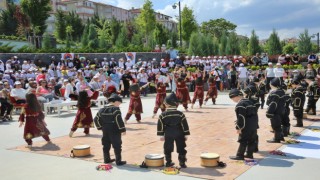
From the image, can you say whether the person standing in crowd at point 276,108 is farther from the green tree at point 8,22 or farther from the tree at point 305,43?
the green tree at point 8,22

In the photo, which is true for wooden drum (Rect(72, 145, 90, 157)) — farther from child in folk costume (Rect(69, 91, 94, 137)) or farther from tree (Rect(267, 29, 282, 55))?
tree (Rect(267, 29, 282, 55))

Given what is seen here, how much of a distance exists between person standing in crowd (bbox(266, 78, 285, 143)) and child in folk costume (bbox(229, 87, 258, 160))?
1422mm

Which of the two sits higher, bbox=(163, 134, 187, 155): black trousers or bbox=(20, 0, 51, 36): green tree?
bbox=(20, 0, 51, 36): green tree

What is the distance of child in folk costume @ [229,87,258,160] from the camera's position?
755cm

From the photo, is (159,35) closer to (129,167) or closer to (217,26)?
(217,26)

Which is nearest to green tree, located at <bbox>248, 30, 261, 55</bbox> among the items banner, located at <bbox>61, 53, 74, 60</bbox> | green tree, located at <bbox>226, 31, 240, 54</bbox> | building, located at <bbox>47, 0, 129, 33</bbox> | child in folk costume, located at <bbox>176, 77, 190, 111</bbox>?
green tree, located at <bbox>226, 31, 240, 54</bbox>

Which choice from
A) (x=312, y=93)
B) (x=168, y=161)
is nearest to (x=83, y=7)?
(x=312, y=93)

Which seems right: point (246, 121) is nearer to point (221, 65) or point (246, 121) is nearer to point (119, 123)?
point (119, 123)

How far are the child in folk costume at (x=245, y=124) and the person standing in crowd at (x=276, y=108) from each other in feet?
4.67

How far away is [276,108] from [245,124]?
1.75 meters

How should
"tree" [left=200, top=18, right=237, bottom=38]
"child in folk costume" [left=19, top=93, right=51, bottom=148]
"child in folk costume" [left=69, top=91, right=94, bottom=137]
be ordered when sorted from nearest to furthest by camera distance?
"child in folk costume" [left=19, top=93, right=51, bottom=148] → "child in folk costume" [left=69, top=91, right=94, bottom=137] → "tree" [left=200, top=18, right=237, bottom=38]

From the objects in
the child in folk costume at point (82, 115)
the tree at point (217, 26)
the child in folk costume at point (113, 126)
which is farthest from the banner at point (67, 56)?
the tree at point (217, 26)

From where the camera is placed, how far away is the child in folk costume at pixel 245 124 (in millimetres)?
7547

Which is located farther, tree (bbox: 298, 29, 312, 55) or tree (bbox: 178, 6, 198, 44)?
tree (bbox: 178, 6, 198, 44)
